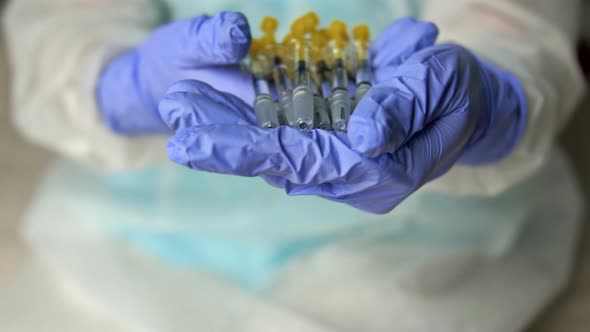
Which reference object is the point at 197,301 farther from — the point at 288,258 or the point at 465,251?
the point at 465,251

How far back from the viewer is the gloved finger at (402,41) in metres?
0.62

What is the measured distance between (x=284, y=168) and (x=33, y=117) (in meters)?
0.50

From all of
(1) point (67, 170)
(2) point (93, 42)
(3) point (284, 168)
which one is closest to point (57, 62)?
(2) point (93, 42)

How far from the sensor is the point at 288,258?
2.65 feet

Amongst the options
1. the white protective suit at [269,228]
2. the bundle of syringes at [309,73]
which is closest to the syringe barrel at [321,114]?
the bundle of syringes at [309,73]

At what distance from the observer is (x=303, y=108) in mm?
503

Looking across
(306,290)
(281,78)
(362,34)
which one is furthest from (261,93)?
(306,290)

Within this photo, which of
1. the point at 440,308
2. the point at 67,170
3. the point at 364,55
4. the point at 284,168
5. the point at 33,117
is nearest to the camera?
the point at 284,168

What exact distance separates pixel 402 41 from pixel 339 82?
0.33ft

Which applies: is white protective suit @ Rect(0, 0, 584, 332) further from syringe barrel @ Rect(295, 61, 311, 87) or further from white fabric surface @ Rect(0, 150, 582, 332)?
syringe barrel @ Rect(295, 61, 311, 87)

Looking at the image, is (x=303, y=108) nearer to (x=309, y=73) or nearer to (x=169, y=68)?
(x=309, y=73)

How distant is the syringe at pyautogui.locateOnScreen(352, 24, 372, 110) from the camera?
56 cm

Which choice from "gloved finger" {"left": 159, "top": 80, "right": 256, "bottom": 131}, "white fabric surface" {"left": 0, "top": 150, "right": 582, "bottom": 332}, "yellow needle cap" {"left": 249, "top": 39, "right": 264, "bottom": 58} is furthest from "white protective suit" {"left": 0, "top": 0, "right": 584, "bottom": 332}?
"gloved finger" {"left": 159, "top": 80, "right": 256, "bottom": 131}

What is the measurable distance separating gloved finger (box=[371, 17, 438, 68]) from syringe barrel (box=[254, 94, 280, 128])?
0.48 ft
